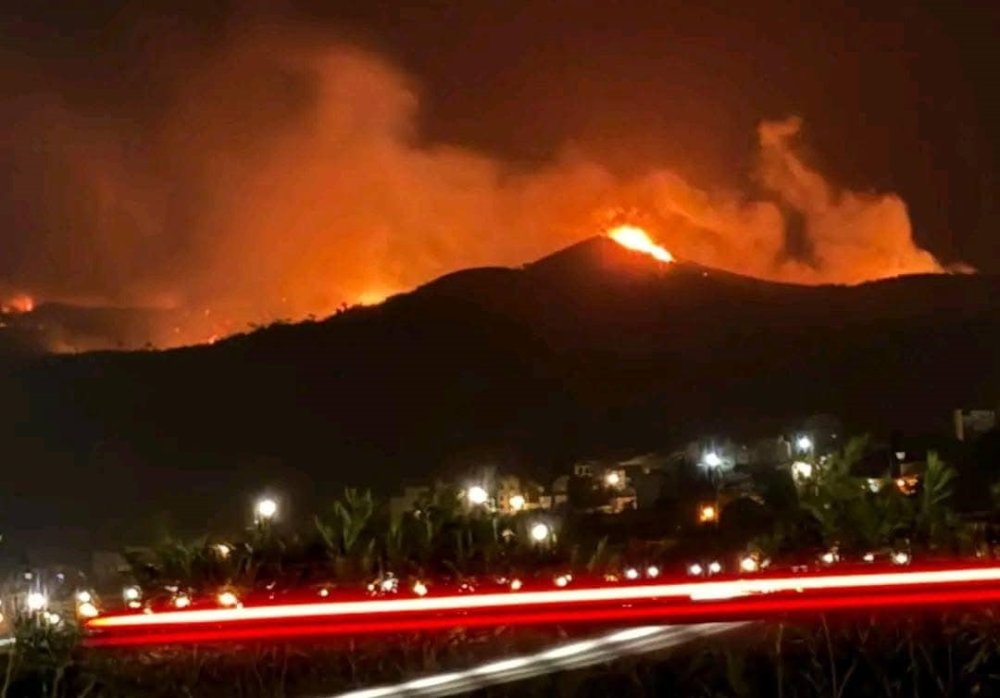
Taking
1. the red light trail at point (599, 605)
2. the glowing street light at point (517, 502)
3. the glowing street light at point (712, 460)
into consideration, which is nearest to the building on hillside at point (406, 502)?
the glowing street light at point (517, 502)

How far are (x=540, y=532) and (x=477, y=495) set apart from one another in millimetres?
426

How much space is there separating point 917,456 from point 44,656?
618 centimetres

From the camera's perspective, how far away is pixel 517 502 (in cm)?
770

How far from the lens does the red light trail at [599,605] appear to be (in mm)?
3906

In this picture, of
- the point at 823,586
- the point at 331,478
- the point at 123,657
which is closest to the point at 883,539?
the point at 823,586

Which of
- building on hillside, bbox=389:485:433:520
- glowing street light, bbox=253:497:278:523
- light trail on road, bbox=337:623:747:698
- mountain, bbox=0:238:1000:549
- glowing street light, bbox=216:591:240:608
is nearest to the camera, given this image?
light trail on road, bbox=337:623:747:698

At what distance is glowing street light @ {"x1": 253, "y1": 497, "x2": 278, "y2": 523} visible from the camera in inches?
262

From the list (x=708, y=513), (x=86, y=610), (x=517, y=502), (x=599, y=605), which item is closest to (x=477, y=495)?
(x=517, y=502)

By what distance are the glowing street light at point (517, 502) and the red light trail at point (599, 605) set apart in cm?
271

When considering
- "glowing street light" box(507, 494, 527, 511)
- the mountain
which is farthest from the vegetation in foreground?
the mountain

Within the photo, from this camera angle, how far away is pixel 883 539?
5.68 meters

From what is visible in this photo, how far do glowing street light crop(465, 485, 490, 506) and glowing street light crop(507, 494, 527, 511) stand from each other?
191 millimetres

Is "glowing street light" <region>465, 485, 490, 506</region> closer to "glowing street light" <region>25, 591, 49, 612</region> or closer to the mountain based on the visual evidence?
"glowing street light" <region>25, 591, 49, 612</region>

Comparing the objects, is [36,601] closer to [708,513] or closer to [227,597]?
[227,597]
